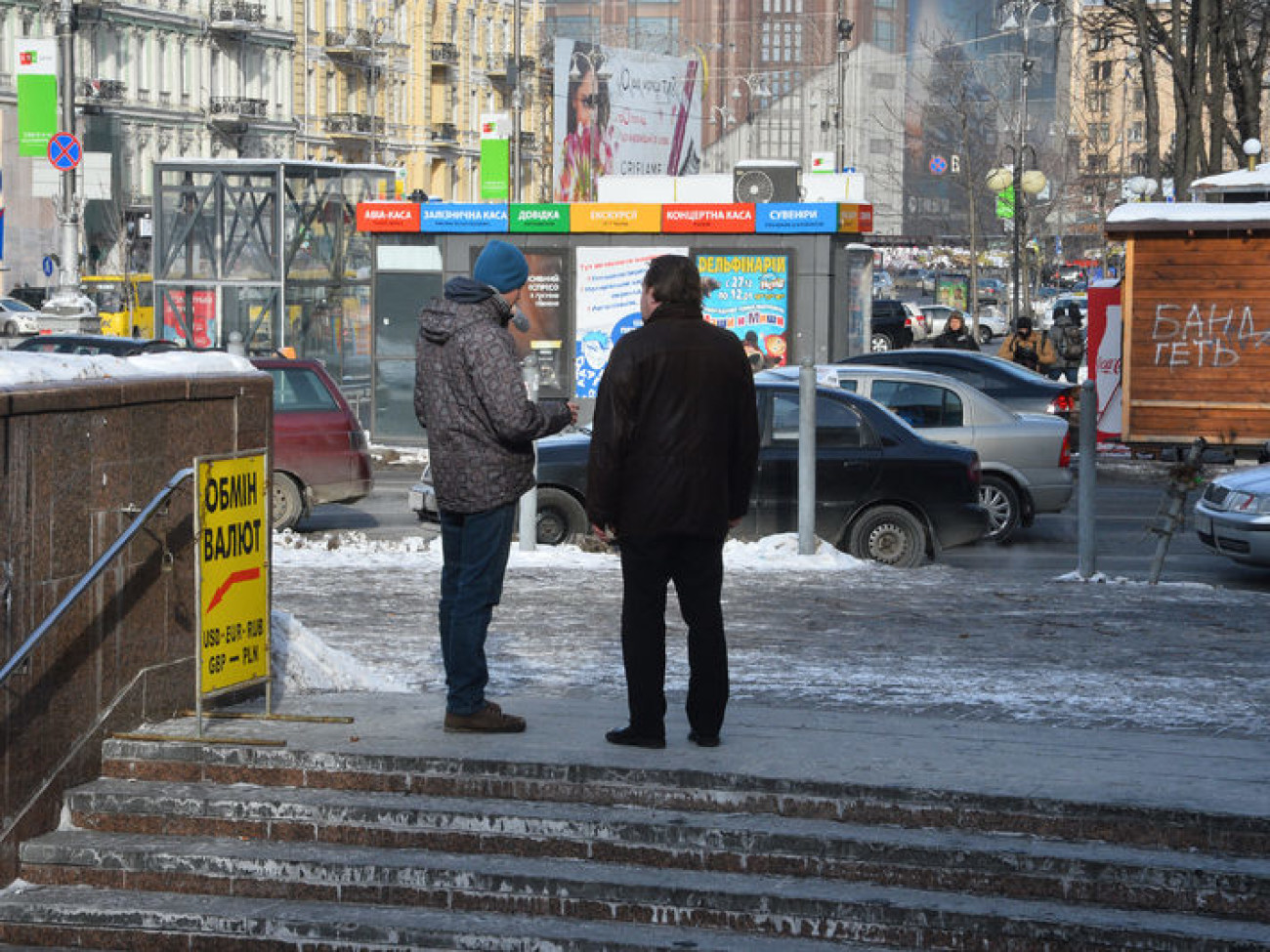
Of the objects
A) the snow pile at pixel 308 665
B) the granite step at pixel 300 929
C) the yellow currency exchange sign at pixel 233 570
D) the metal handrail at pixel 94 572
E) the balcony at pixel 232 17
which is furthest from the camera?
the balcony at pixel 232 17

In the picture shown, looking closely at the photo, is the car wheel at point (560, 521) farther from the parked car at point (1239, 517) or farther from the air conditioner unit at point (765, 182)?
the air conditioner unit at point (765, 182)

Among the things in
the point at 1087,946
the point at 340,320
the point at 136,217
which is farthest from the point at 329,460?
the point at 136,217

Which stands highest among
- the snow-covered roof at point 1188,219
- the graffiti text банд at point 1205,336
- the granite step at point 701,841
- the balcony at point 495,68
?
the balcony at point 495,68

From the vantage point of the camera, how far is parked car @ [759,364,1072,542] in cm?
1848

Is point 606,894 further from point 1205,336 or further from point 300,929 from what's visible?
point 1205,336

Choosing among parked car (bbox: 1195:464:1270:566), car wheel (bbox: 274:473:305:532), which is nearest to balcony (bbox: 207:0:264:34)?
car wheel (bbox: 274:473:305:532)

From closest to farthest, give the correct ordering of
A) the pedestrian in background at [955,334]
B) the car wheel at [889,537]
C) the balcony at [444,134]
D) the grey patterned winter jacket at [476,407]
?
the grey patterned winter jacket at [476,407]
the car wheel at [889,537]
the pedestrian in background at [955,334]
the balcony at [444,134]

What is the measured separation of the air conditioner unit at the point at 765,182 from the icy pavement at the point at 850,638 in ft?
59.8

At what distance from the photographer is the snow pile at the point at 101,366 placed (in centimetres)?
665

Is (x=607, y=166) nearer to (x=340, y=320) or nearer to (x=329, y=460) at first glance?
(x=340, y=320)

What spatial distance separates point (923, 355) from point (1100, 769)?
15783mm

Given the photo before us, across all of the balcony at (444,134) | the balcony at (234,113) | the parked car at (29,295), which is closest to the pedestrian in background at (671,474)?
the parked car at (29,295)

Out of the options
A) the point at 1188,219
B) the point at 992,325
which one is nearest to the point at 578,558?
the point at 1188,219

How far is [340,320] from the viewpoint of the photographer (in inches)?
1169
